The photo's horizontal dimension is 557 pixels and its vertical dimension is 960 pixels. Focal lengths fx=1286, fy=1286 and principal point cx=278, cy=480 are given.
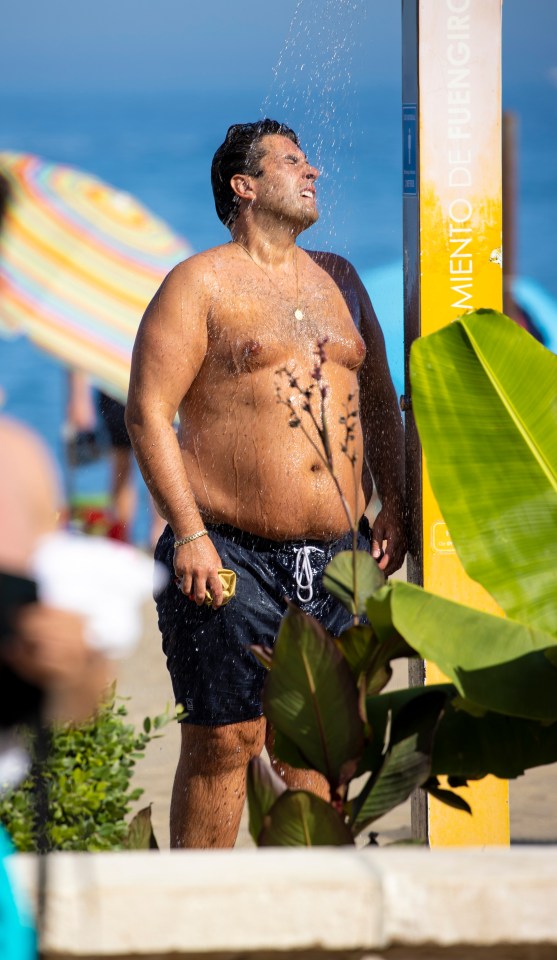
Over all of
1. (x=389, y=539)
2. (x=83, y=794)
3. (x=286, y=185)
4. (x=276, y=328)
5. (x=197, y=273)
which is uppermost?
(x=286, y=185)

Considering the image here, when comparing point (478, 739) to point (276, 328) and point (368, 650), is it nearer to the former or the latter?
point (368, 650)

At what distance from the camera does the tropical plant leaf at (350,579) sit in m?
2.51

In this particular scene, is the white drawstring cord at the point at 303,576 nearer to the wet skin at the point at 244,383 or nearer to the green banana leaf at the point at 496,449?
the wet skin at the point at 244,383

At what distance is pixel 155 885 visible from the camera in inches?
68.1

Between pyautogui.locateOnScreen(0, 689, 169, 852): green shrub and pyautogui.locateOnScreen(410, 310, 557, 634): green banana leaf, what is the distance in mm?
1003

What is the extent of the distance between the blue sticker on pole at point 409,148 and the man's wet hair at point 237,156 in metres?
0.31

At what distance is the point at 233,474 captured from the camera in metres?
3.32

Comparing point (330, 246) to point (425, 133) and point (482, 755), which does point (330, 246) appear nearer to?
point (425, 133)

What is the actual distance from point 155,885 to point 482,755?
33.1 inches

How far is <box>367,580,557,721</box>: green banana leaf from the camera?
2.23 m

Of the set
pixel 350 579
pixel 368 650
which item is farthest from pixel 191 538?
pixel 368 650

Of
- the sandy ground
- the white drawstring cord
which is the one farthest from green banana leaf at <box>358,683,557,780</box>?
the sandy ground

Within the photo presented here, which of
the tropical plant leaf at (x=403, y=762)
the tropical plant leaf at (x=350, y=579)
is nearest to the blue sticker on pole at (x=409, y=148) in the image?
the tropical plant leaf at (x=350, y=579)

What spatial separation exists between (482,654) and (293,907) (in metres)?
0.67
